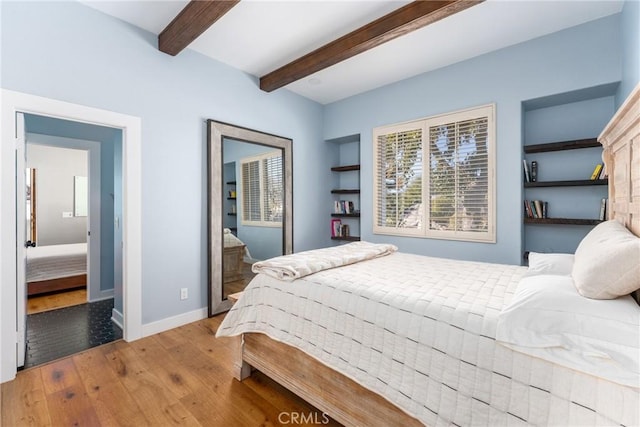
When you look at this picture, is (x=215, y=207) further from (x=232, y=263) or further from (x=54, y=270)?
(x=54, y=270)

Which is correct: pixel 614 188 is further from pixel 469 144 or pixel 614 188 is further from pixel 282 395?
pixel 282 395

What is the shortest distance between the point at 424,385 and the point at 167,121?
2978mm

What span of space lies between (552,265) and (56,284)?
542 centimetres

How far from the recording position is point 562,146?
9.19 feet

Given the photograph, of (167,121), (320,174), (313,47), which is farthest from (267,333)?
(320,174)

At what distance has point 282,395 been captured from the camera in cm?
178

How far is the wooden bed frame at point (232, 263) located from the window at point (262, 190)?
34cm

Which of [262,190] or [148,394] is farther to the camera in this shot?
[262,190]

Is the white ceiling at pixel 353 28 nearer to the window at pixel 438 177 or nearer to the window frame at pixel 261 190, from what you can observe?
the window at pixel 438 177

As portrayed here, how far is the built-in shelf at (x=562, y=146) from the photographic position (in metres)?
2.70

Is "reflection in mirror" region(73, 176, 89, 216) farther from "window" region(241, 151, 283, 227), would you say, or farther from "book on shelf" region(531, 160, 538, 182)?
"book on shelf" region(531, 160, 538, 182)

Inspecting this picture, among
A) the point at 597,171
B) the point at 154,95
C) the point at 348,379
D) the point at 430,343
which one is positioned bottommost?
the point at 348,379

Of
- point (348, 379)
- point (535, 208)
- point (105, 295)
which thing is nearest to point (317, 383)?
point (348, 379)

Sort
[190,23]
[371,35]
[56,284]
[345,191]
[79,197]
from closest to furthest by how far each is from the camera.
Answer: [190,23], [371,35], [56,284], [345,191], [79,197]
